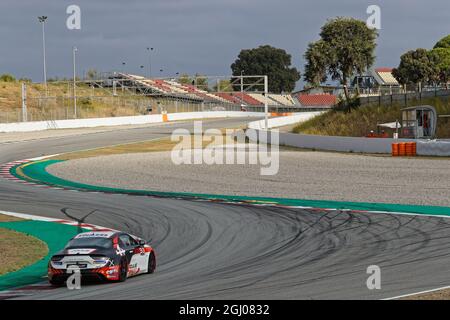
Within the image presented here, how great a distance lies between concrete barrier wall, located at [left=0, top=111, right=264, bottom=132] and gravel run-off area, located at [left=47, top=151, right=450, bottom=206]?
27.0 metres

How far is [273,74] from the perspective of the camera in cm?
19988

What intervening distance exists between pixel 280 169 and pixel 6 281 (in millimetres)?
23272

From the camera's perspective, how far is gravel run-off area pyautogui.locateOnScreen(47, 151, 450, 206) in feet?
94.5

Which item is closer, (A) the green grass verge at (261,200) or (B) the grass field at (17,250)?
(B) the grass field at (17,250)

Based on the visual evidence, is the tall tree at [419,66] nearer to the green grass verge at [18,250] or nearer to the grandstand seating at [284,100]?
the grandstand seating at [284,100]

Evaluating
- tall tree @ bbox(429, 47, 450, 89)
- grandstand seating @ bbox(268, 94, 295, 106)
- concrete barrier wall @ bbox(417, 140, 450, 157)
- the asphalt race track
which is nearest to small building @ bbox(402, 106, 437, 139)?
concrete barrier wall @ bbox(417, 140, 450, 157)

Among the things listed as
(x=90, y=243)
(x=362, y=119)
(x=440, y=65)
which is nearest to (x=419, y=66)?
(x=440, y=65)

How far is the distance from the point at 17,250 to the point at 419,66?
11105 cm

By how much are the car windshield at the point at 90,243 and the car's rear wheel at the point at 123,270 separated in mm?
425

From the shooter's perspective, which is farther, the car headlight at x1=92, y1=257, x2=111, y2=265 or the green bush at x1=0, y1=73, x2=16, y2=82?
the green bush at x1=0, y1=73, x2=16, y2=82

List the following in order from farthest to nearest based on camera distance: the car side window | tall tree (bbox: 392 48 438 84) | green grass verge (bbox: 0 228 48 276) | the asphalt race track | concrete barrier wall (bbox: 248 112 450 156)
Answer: tall tree (bbox: 392 48 438 84), concrete barrier wall (bbox: 248 112 450 156), green grass verge (bbox: 0 228 48 276), the car side window, the asphalt race track

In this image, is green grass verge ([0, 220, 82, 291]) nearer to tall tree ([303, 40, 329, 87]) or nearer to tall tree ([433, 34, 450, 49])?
tall tree ([303, 40, 329, 87])

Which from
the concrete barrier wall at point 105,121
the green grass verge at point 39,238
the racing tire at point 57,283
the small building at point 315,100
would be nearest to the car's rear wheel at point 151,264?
the racing tire at point 57,283

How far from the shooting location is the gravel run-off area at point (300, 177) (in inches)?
1134
